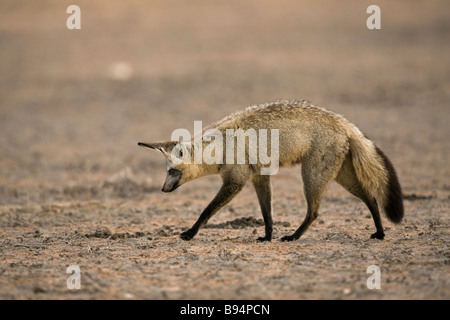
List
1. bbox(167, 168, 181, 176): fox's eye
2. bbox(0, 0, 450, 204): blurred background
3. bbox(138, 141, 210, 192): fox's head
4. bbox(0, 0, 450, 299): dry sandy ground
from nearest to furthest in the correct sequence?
1. bbox(0, 0, 450, 299): dry sandy ground
2. bbox(138, 141, 210, 192): fox's head
3. bbox(167, 168, 181, 176): fox's eye
4. bbox(0, 0, 450, 204): blurred background

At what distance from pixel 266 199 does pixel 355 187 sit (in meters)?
1.11

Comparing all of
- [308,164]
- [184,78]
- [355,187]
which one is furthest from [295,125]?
[184,78]

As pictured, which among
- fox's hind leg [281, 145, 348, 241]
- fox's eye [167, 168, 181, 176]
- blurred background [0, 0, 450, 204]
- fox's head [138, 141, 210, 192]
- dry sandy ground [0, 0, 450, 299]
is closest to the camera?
dry sandy ground [0, 0, 450, 299]

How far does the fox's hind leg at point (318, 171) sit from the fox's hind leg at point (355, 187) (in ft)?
0.78

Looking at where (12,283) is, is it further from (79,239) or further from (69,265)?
(79,239)

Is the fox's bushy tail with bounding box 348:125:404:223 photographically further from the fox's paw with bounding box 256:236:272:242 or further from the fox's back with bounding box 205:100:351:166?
the fox's paw with bounding box 256:236:272:242

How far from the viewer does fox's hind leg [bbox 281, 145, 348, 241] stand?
7633 mm

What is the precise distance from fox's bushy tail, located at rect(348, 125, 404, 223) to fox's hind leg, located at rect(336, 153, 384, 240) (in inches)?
2.8

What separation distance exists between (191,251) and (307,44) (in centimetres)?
2400

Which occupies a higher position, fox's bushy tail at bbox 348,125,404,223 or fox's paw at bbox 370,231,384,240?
fox's bushy tail at bbox 348,125,404,223

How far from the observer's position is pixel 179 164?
25.6ft

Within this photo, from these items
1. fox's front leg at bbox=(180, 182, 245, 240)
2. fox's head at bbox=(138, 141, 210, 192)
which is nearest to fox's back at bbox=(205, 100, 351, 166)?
fox's head at bbox=(138, 141, 210, 192)

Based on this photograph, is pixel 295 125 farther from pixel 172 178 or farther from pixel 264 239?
pixel 172 178

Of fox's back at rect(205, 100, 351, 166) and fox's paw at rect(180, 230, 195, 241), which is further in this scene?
fox's paw at rect(180, 230, 195, 241)
